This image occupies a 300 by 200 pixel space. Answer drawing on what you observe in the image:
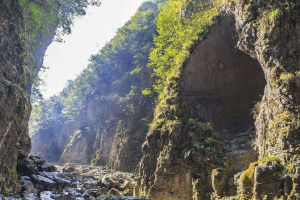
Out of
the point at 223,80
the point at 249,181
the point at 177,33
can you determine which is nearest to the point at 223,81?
the point at 223,80

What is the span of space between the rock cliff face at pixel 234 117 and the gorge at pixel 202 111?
46 millimetres

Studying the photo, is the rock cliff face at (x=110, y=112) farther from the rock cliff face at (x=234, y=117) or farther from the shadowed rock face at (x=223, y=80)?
the rock cliff face at (x=234, y=117)

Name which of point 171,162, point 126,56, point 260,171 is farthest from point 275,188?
point 126,56

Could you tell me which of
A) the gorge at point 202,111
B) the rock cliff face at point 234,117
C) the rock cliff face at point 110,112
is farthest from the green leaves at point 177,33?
the rock cliff face at point 110,112

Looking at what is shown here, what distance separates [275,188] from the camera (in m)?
8.23

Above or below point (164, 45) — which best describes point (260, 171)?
below

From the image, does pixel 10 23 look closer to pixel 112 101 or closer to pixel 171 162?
pixel 171 162

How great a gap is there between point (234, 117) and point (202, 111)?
2.35m

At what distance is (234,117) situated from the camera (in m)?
17.4

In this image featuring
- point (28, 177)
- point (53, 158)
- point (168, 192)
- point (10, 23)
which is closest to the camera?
point (10, 23)

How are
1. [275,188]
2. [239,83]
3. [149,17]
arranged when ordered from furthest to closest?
1. [149,17]
2. [239,83]
3. [275,188]

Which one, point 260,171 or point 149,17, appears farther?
point 149,17

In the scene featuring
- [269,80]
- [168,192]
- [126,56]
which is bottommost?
[168,192]

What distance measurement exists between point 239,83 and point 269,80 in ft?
21.0
